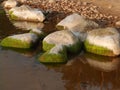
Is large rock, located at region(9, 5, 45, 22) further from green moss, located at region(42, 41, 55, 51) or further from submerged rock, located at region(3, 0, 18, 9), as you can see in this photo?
green moss, located at region(42, 41, 55, 51)

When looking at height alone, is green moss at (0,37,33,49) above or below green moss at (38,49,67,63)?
→ below

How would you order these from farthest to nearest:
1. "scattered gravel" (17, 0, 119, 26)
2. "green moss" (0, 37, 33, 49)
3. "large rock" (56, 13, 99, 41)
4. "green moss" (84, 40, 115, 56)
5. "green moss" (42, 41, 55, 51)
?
"scattered gravel" (17, 0, 119, 26) < "large rock" (56, 13, 99, 41) < "green moss" (0, 37, 33, 49) < "green moss" (42, 41, 55, 51) < "green moss" (84, 40, 115, 56)

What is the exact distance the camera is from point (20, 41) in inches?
699

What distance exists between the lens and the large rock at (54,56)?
16.1m

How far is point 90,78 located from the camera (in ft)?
49.6

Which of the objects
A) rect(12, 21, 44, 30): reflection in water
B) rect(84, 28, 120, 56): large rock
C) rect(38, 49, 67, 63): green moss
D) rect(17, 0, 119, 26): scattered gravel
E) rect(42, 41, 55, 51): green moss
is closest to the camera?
rect(38, 49, 67, 63): green moss

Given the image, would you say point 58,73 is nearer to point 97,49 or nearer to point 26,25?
point 97,49

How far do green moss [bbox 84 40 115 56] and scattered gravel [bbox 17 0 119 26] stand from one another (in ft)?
15.4

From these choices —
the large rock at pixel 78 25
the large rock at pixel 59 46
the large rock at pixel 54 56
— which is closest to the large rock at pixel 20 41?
the large rock at pixel 59 46

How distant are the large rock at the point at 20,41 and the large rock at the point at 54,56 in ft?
5.34

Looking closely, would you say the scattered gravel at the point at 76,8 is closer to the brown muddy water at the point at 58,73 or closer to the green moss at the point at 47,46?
the green moss at the point at 47,46

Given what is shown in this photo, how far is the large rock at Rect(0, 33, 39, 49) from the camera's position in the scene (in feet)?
58.2

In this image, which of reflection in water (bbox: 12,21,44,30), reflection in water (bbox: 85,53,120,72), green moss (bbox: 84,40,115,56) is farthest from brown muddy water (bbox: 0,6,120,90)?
reflection in water (bbox: 12,21,44,30)

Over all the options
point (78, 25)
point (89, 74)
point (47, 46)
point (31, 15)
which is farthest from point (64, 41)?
point (31, 15)
